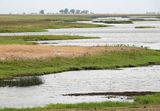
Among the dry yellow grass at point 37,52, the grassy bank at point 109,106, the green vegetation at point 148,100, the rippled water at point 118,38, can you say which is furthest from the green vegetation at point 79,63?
the rippled water at point 118,38

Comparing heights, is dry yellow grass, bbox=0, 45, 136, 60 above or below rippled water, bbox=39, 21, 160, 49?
above

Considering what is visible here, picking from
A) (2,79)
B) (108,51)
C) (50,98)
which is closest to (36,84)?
(2,79)

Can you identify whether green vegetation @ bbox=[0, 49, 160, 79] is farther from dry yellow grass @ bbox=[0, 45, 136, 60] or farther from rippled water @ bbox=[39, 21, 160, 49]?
rippled water @ bbox=[39, 21, 160, 49]

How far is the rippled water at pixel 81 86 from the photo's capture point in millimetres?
26641

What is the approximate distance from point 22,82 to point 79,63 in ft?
34.3

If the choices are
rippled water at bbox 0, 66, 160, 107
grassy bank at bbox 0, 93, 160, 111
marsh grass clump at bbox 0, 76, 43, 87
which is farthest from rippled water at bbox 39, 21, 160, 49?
grassy bank at bbox 0, 93, 160, 111

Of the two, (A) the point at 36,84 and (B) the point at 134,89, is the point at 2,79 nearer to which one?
(A) the point at 36,84

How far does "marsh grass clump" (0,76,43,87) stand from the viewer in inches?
1284

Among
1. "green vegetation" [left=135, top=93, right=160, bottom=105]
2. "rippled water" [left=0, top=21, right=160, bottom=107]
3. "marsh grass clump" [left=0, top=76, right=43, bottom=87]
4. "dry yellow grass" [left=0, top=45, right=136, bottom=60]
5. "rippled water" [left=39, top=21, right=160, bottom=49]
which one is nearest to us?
"green vegetation" [left=135, top=93, right=160, bottom=105]

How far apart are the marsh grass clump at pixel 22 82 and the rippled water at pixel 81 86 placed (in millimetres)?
722

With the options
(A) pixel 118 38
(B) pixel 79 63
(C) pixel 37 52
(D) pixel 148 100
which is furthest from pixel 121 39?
(D) pixel 148 100

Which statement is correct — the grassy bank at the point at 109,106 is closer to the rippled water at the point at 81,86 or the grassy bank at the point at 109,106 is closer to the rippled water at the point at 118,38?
the rippled water at the point at 81,86

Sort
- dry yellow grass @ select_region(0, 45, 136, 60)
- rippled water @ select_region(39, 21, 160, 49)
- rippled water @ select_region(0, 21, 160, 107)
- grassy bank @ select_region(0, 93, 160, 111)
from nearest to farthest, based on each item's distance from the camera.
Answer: grassy bank @ select_region(0, 93, 160, 111) < rippled water @ select_region(0, 21, 160, 107) < dry yellow grass @ select_region(0, 45, 136, 60) < rippled water @ select_region(39, 21, 160, 49)

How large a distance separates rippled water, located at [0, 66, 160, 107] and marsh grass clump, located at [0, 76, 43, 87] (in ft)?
2.37
